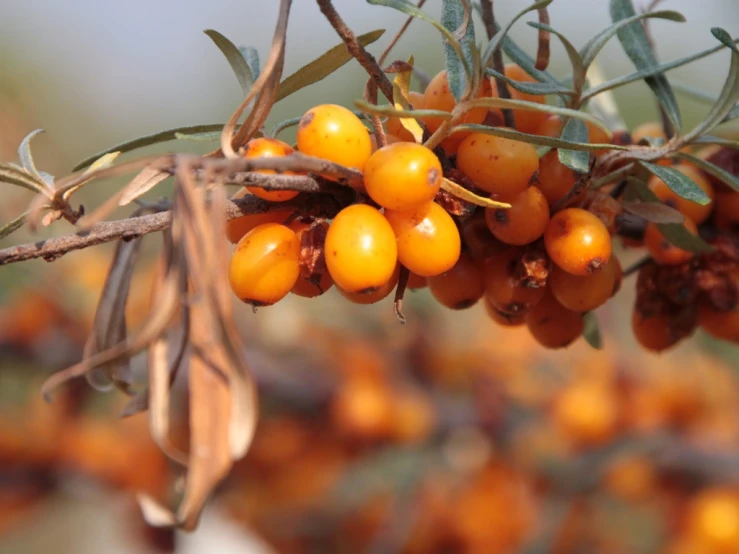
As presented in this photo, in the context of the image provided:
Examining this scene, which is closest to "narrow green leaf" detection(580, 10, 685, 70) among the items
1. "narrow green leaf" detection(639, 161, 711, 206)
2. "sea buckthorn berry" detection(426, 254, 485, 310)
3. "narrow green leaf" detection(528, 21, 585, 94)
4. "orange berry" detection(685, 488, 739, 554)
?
"narrow green leaf" detection(528, 21, 585, 94)

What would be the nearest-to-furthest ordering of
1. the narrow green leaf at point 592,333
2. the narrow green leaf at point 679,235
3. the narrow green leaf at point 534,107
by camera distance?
the narrow green leaf at point 534,107, the narrow green leaf at point 679,235, the narrow green leaf at point 592,333

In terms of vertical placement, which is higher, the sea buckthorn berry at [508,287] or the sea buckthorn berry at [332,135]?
the sea buckthorn berry at [332,135]

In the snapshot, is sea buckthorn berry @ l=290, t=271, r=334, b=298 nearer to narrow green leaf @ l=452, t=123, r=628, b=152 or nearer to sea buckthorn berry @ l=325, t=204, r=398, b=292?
sea buckthorn berry @ l=325, t=204, r=398, b=292

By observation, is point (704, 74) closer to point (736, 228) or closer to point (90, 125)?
point (90, 125)

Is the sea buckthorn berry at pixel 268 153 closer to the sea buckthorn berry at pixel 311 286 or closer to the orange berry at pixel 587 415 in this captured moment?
the sea buckthorn berry at pixel 311 286

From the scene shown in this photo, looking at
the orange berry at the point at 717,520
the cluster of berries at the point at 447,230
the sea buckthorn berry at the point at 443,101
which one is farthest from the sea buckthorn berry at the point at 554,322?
the orange berry at the point at 717,520

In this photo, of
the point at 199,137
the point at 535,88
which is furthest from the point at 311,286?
the point at 535,88

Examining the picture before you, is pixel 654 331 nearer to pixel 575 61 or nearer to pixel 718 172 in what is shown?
pixel 718 172
